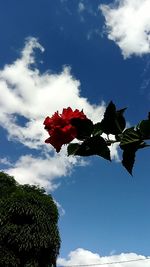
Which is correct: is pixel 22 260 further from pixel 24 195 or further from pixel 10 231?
pixel 24 195

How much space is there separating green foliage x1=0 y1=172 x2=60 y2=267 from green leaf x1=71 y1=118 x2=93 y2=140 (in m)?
28.9

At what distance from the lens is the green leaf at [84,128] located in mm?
1461

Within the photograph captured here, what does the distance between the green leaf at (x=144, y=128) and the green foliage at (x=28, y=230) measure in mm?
28987

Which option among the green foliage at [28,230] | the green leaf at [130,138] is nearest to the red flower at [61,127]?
the green leaf at [130,138]

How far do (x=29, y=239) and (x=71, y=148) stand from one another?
2951 centimetres

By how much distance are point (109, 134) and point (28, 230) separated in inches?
1181

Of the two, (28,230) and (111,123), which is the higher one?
(28,230)

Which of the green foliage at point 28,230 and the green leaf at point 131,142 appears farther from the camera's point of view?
the green foliage at point 28,230

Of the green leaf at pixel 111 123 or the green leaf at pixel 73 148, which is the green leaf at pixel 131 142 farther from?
the green leaf at pixel 73 148

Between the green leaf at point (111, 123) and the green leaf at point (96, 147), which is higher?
the green leaf at point (111, 123)

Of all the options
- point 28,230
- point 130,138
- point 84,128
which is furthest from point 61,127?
point 28,230

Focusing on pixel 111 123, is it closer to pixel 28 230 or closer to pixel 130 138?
pixel 130 138

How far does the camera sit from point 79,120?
148 cm

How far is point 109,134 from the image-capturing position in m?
1.44
